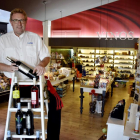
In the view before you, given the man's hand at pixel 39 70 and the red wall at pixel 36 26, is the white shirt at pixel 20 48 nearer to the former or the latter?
the man's hand at pixel 39 70

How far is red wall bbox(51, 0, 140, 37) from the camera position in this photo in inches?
381

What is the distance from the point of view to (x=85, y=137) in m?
3.63

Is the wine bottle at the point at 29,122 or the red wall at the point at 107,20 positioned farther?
the red wall at the point at 107,20

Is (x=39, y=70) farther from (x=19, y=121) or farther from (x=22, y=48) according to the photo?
(x=19, y=121)

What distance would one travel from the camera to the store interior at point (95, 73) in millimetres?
3672

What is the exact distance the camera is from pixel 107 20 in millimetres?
10203

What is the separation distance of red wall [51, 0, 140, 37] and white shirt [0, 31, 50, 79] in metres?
8.81

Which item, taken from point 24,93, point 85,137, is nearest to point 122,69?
point 85,137

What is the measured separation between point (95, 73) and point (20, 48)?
565 centimetres

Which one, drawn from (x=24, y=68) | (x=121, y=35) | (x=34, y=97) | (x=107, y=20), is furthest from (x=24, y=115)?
(x=107, y=20)

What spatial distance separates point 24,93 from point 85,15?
974cm

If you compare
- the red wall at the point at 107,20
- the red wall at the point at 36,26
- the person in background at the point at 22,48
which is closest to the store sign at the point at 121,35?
the red wall at the point at 107,20

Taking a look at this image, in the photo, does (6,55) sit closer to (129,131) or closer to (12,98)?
(12,98)

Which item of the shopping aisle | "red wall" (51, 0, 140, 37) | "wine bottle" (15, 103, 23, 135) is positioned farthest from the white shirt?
"red wall" (51, 0, 140, 37)
